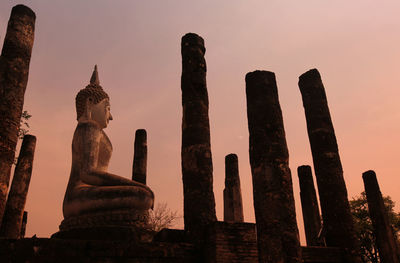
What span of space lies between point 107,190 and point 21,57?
12.5 ft

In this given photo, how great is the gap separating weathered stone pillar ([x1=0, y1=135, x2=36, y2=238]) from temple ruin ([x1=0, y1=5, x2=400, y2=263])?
4.91 meters

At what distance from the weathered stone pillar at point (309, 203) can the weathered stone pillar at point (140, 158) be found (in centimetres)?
742

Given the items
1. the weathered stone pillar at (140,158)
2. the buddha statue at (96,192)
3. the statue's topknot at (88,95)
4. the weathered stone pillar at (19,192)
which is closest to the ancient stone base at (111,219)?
the buddha statue at (96,192)

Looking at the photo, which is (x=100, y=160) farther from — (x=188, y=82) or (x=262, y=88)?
(x=262, y=88)

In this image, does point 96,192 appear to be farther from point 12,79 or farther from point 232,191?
point 232,191

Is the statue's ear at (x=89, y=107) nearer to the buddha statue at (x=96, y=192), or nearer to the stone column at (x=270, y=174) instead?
the buddha statue at (x=96, y=192)

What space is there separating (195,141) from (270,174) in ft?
7.56

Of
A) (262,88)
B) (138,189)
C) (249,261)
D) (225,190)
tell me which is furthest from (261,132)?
(225,190)

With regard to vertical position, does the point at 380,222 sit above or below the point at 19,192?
below

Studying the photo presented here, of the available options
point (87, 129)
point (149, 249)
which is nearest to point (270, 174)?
point (149, 249)

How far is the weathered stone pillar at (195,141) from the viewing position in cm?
813

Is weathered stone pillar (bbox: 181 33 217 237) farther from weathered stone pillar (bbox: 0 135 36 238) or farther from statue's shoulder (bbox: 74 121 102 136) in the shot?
weathered stone pillar (bbox: 0 135 36 238)

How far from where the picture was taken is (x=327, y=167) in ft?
32.7

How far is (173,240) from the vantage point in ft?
24.8
